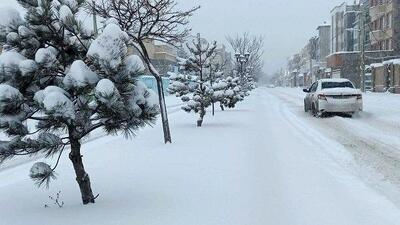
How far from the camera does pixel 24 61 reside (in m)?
4.65

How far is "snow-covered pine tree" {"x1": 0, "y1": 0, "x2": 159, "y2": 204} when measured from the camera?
180 inches

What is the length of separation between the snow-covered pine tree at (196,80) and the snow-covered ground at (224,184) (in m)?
3.64

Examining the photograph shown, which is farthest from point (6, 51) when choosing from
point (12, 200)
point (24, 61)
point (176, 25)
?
point (176, 25)

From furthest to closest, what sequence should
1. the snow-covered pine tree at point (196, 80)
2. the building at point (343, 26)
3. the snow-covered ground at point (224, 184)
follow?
the building at point (343, 26) < the snow-covered pine tree at point (196, 80) < the snow-covered ground at point (224, 184)

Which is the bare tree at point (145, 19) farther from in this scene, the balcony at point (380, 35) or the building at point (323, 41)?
the building at point (323, 41)

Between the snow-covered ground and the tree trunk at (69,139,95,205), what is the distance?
0.40ft

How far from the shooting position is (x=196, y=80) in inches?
597

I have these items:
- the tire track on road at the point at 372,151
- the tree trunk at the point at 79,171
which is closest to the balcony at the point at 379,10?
the tire track on road at the point at 372,151

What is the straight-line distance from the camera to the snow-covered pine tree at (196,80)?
48.3 ft

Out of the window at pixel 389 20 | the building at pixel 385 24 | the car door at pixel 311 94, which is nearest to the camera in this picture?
the car door at pixel 311 94

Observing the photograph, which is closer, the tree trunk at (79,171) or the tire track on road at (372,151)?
the tree trunk at (79,171)

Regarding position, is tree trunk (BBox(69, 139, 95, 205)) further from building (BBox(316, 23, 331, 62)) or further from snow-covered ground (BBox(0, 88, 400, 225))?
building (BBox(316, 23, 331, 62))

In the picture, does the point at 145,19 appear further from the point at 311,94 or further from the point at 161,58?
the point at 161,58

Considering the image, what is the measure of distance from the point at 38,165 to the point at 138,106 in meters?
1.19
